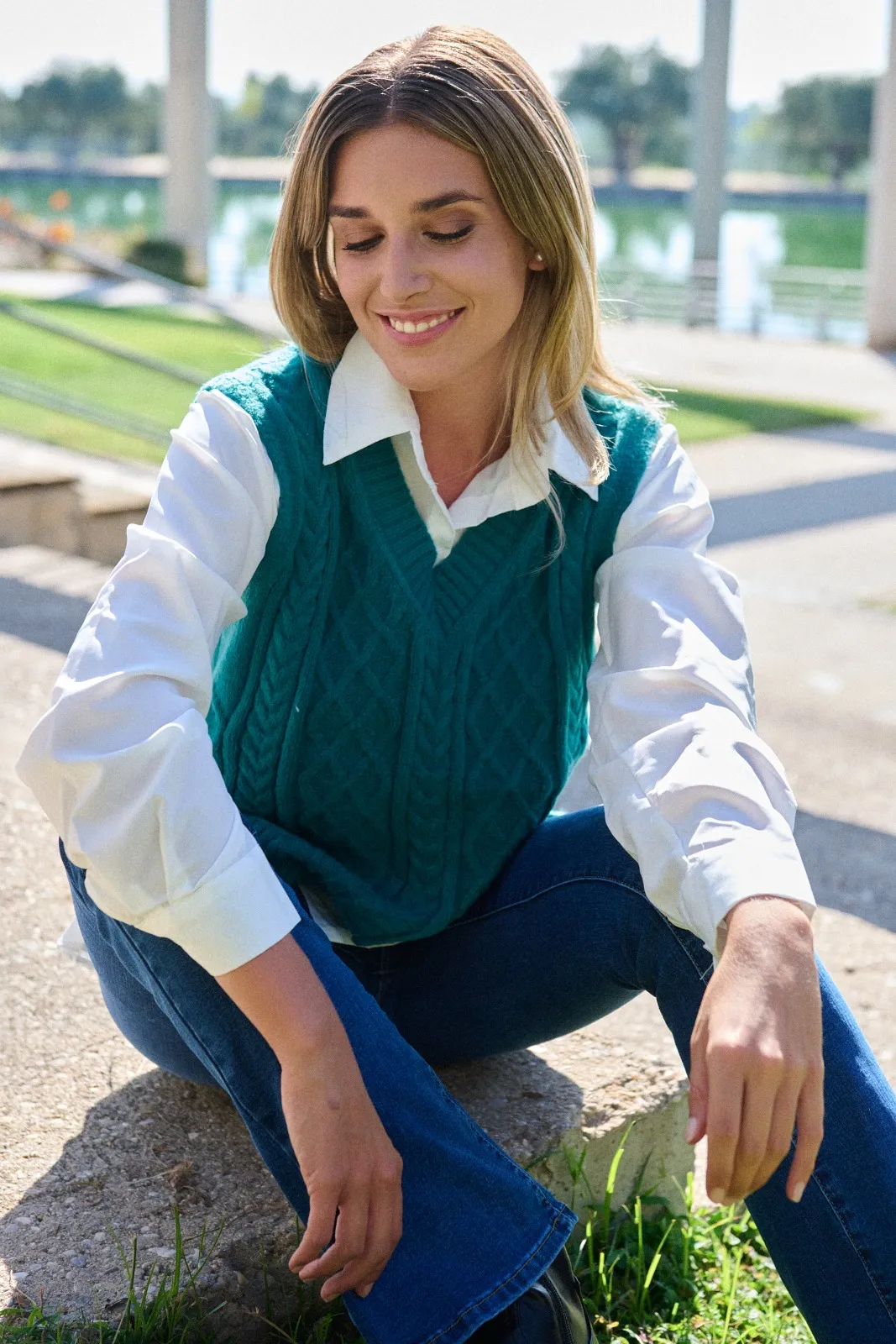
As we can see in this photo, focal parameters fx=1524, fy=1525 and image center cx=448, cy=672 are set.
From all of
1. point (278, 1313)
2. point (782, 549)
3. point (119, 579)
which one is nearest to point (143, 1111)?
point (278, 1313)

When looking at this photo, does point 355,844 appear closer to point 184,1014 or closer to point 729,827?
point 184,1014

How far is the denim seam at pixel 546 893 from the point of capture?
1.57 m

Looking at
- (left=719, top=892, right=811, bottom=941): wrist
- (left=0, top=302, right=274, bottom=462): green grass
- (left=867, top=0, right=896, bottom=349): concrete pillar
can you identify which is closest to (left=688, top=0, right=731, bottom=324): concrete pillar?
(left=867, top=0, right=896, bottom=349): concrete pillar

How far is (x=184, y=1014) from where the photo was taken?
1.44m

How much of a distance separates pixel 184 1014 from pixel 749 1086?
0.53 m

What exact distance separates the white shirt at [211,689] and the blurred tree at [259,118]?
Answer: 6781 cm

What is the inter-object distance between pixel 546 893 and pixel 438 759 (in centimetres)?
19

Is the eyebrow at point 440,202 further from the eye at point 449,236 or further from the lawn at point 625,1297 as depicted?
the lawn at point 625,1297

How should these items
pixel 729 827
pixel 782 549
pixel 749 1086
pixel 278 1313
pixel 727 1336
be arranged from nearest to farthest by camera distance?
pixel 749 1086, pixel 729 827, pixel 278 1313, pixel 727 1336, pixel 782 549

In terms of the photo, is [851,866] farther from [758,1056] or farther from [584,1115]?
[758,1056]

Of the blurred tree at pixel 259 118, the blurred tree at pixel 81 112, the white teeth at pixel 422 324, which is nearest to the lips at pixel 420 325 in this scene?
the white teeth at pixel 422 324

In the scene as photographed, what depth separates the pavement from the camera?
5.31 feet

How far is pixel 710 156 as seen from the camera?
1898cm

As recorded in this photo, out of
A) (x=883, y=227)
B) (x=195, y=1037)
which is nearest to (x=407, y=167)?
(x=195, y=1037)
